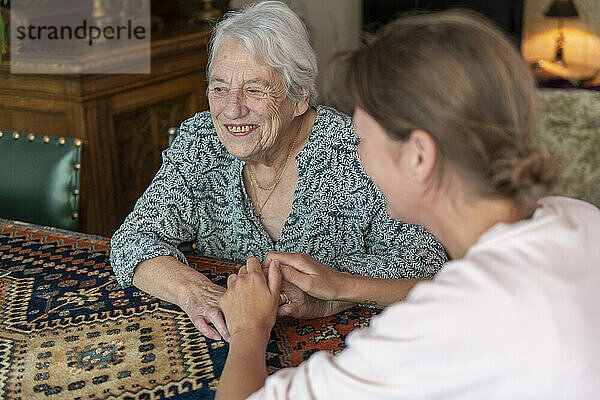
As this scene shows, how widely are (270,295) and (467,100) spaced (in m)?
0.62

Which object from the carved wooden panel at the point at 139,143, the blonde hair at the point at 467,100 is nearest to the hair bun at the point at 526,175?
the blonde hair at the point at 467,100

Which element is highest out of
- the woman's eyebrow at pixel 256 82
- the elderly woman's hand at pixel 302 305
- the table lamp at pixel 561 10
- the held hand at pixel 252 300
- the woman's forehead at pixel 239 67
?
the woman's forehead at pixel 239 67

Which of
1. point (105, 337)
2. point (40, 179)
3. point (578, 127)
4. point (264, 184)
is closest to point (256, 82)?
point (264, 184)

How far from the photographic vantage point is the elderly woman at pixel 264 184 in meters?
1.73

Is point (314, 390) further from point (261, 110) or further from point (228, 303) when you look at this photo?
point (261, 110)

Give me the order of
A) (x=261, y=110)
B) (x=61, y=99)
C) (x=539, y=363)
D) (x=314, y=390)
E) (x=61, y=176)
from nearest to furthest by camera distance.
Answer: (x=539, y=363) < (x=314, y=390) < (x=261, y=110) < (x=61, y=176) < (x=61, y=99)

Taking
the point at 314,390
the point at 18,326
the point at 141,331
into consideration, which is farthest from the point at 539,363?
the point at 18,326

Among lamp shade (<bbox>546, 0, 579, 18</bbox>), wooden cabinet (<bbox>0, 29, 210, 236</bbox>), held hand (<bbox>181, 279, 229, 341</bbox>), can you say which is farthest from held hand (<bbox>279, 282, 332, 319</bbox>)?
lamp shade (<bbox>546, 0, 579, 18</bbox>)

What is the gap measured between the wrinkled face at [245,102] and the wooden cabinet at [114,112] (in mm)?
1463

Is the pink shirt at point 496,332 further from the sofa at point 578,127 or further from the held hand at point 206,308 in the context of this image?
the sofa at point 578,127

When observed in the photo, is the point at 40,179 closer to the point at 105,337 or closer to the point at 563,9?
the point at 105,337

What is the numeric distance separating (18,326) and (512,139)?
40.7 inches

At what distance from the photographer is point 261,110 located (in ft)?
5.97

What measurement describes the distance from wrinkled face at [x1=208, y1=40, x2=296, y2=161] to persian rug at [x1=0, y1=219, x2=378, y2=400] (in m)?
0.31
